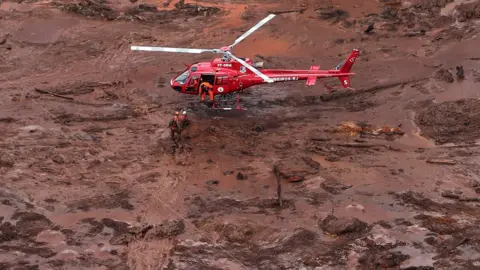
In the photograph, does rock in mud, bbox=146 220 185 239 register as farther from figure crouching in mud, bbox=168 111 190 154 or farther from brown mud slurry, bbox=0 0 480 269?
figure crouching in mud, bbox=168 111 190 154

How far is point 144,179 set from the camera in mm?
14578

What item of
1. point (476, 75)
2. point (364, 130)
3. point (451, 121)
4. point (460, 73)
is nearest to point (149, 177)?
point (364, 130)

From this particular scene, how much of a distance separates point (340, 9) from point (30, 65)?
13.4 m

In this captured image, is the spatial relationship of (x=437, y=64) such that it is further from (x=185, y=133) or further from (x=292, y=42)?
(x=185, y=133)

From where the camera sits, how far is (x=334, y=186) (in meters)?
14.2

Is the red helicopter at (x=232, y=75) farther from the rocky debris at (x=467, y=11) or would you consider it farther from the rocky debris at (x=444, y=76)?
the rocky debris at (x=467, y=11)

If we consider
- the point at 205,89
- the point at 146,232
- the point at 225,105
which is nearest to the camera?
the point at 146,232

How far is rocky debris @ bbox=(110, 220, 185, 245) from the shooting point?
41.7 ft

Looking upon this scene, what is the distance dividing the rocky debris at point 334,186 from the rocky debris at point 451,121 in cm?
380

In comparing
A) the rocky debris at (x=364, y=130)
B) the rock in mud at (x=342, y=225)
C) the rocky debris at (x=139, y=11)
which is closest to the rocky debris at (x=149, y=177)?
the rock in mud at (x=342, y=225)

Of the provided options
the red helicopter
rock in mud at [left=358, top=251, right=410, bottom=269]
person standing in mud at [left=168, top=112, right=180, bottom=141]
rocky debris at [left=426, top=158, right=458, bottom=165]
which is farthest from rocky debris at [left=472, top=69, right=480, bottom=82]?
person standing in mud at [left=168, top=112, right=180, bottom=141]

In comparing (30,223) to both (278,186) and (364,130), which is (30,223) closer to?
(278,186)

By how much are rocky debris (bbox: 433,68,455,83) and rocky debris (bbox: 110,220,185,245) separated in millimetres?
11132

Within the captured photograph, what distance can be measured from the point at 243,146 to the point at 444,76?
8.14m
